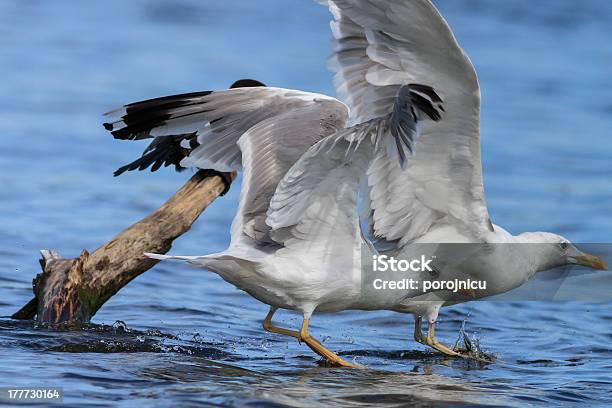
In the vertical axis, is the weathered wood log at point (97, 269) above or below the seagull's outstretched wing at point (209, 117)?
below

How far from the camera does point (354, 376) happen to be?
6.16 meters

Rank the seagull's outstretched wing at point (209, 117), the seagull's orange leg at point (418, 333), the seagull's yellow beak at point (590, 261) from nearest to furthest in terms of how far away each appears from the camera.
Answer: the seagull's outstretched wing at point (209, 117), the seagull's orange leg at point (418, 333), the seagull's yellow beak at point (590, 261)

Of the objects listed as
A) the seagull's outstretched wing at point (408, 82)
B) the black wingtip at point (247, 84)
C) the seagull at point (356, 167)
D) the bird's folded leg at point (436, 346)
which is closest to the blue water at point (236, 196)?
the bird's folded leg at point (436, 346)

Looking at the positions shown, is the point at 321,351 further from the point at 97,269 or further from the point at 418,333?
the point at 97,269

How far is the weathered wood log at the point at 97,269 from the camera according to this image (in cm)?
671

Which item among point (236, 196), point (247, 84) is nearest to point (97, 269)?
point (247, 84)

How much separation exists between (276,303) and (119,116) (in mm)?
1426

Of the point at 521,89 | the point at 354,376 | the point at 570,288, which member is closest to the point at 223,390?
the point at 354,376

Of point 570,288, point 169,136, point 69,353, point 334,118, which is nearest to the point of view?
point 69,353

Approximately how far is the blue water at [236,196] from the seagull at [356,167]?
1.54ft

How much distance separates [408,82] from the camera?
19.3 feet

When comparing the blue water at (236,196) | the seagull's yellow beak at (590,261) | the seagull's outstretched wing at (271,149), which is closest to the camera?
the blue water at (236,196)

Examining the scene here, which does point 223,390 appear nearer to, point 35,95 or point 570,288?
point 570,288

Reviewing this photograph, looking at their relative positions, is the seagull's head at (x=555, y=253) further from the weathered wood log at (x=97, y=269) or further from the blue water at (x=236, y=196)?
the weathered wood log at (x=97, y=269)
